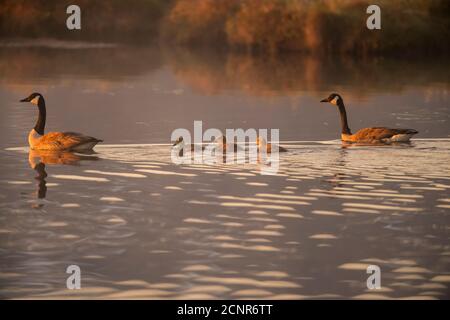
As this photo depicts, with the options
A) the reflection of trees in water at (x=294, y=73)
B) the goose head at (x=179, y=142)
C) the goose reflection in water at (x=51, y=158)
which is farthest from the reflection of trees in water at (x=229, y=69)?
the goose reflection in water at (x=51, y=158)

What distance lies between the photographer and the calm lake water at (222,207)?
28.7 ft

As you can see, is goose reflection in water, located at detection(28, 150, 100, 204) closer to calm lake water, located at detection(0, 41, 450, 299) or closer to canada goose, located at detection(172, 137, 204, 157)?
calm lake water, located at detection(0, 41, 450, 299)

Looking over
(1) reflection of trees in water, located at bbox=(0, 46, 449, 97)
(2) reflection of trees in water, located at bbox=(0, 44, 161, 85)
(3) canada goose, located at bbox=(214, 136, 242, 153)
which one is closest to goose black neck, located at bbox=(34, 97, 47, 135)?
(3) canada goose, located at bbox=(214, 136, 242, 153)

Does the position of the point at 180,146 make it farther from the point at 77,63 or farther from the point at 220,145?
the point at 77,63

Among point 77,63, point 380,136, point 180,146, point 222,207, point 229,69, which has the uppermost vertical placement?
point 77,63

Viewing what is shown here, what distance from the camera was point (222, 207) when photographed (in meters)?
11.7

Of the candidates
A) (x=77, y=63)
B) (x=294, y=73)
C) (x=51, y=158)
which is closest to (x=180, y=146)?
(x=51, y=158)

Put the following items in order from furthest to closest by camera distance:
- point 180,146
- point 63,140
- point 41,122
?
1. point 41,122
2. point 180,146
3. point 63,140

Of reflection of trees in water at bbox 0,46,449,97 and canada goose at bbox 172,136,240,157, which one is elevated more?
reflection of trees in water at bbox 0,46,449,97

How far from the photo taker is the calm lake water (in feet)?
28.7

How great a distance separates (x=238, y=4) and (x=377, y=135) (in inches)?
1007

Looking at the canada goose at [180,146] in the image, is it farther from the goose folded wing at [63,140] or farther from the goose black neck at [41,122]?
the goose black neck at [41,122]
